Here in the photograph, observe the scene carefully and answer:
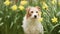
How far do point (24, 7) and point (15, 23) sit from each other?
18cm

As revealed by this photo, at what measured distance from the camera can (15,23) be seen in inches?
90.2

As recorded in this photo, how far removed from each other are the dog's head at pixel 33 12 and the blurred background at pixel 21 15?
0.12 metres

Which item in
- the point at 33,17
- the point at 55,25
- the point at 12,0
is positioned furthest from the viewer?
the point at 12,0

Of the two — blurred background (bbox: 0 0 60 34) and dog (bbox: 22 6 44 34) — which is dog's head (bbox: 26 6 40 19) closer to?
dog (bbox: 22 6 44 34)

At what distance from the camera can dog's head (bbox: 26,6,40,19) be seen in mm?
2093

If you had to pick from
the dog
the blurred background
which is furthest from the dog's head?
the blurred background

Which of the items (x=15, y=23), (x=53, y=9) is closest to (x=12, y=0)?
(x=15, y=23)

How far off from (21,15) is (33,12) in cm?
23

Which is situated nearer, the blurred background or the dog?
the dog

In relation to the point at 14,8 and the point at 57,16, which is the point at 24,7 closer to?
the point at 14,8

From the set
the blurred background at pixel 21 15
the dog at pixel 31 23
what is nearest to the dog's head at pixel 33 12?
the dog at pixel 31 23

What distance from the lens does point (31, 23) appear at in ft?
7.26

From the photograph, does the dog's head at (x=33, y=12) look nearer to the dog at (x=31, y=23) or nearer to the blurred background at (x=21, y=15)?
the dog at (x=31, y=23)

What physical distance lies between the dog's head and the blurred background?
0.12 m
